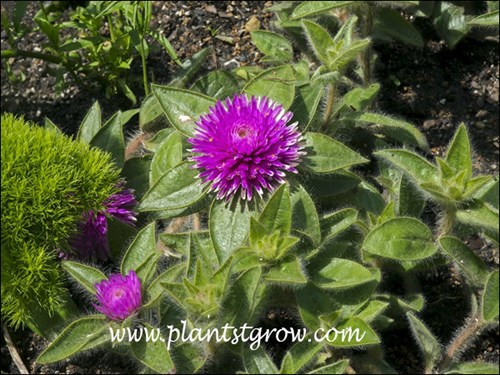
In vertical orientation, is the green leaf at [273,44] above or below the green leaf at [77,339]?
above

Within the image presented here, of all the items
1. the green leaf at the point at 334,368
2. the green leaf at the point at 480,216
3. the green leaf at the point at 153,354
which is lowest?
the green leaf at the point at 334,368

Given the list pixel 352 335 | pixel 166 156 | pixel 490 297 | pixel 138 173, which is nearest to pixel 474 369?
pixel 490 297

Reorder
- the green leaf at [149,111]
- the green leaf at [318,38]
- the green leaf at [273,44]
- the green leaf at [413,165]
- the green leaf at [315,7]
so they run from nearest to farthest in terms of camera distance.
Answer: the green leaf at [413,165], the green leaf at [318,38], the green leaf at [315,7], the green leaf at [149,111], the green leaf at [273,44]

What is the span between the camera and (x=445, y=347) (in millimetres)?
2414

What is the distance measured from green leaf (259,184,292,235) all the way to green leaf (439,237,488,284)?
43 centimetres

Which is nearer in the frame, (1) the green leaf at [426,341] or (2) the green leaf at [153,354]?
(2) the green leaf at [153,354]

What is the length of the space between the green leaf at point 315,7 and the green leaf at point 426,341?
1.04m

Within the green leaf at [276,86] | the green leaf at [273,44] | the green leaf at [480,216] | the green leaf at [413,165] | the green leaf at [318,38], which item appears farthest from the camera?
the green leaf at [273,44]

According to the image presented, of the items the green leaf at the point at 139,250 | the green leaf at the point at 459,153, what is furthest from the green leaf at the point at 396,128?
the green leaf at the point at 139,250

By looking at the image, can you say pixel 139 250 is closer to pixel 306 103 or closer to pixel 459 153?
pixel 306 103

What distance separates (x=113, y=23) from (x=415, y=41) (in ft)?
3.86

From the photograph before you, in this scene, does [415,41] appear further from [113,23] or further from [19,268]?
[19,268]

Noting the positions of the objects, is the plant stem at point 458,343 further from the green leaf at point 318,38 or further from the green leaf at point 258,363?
the green leaf at point 318,38

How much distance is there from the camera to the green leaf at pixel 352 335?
2041mm
